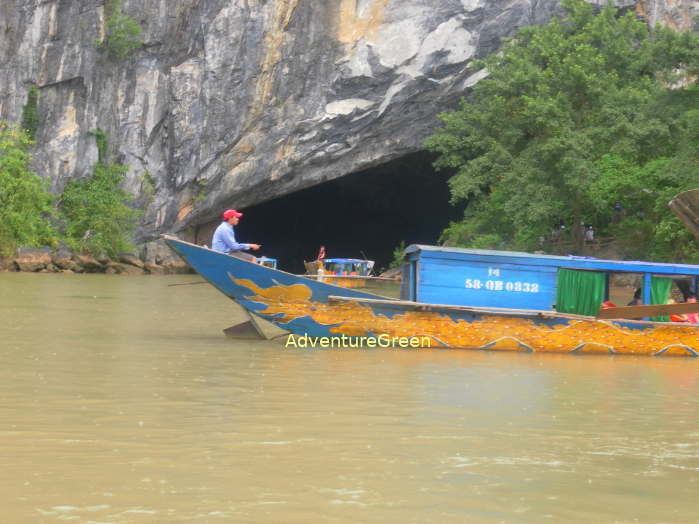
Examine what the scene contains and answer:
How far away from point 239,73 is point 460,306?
22.2 meters

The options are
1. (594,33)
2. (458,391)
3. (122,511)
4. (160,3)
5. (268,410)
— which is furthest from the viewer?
(160,3)

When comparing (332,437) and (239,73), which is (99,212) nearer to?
(239,73)

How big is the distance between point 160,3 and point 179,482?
28.7 metres

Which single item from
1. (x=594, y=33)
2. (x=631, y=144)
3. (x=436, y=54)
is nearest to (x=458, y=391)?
(x=631, y=144)

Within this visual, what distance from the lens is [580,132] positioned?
25.3 meters

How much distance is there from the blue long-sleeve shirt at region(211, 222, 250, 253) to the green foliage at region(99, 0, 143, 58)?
2178 centimetres

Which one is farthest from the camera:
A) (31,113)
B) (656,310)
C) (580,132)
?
(31,113)

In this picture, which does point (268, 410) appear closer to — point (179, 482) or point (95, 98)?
point (179, 482)

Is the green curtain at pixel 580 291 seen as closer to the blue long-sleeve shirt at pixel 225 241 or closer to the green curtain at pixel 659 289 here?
the green curtain at pixel 659 289

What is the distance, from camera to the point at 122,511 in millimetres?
3598

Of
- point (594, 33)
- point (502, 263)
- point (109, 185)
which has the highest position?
point (594, 33)

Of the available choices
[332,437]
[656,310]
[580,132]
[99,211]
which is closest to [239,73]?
[99,211]

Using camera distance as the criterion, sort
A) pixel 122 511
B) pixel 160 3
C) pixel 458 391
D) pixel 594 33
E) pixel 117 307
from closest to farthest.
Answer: pixel 122 511 → pixel 458 391 → pixel 117 307 → pixel 594 33 → pixel 160 3

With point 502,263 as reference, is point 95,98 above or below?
above
